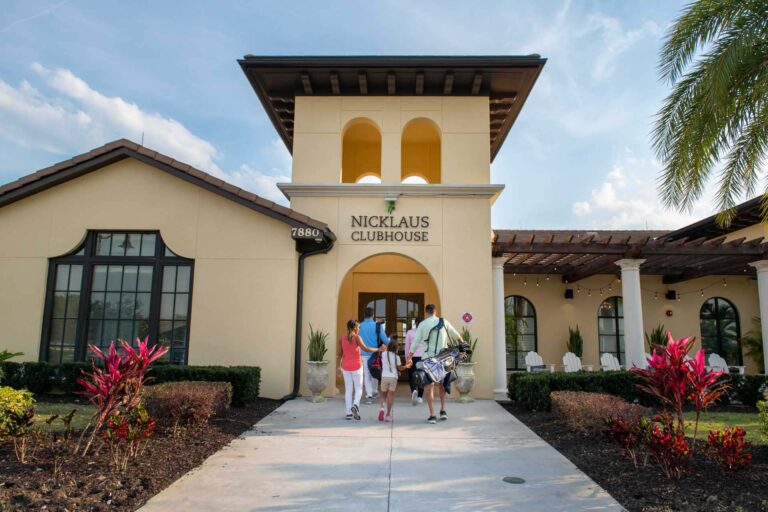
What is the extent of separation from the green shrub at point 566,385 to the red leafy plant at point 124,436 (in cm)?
671

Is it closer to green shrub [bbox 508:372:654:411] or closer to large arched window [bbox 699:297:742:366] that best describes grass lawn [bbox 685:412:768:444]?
green shrub [bbox 508:372:654:411]

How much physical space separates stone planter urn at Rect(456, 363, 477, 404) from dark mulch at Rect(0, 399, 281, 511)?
17.6 feet

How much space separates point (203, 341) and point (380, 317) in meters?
5.61

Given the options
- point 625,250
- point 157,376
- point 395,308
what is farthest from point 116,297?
point 625,250

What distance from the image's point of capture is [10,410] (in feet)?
19.9

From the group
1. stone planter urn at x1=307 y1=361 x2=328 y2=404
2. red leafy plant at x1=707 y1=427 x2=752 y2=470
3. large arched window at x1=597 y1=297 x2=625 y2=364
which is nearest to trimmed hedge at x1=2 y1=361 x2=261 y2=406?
stone planter urn at x1=307 y1=361 x2=328 y2=404

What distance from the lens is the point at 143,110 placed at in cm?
1312

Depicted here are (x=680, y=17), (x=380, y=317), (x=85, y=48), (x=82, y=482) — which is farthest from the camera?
(x=380, y=317)

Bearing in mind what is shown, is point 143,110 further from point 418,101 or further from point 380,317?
point 380,317

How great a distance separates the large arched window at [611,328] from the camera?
17.4m

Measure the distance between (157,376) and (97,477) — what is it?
5115mm

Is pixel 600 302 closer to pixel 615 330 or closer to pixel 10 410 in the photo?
pixel 615 330

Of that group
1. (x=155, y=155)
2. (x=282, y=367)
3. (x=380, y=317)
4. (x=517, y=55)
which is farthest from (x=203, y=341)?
(x=517, y=55)

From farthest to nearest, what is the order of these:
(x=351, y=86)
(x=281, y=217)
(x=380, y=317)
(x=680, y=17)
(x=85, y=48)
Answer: (x=380, y=317) < (x=351, y=86) < (x=281, y=217) < (x=85, y=48) < (x=680, y=17)
